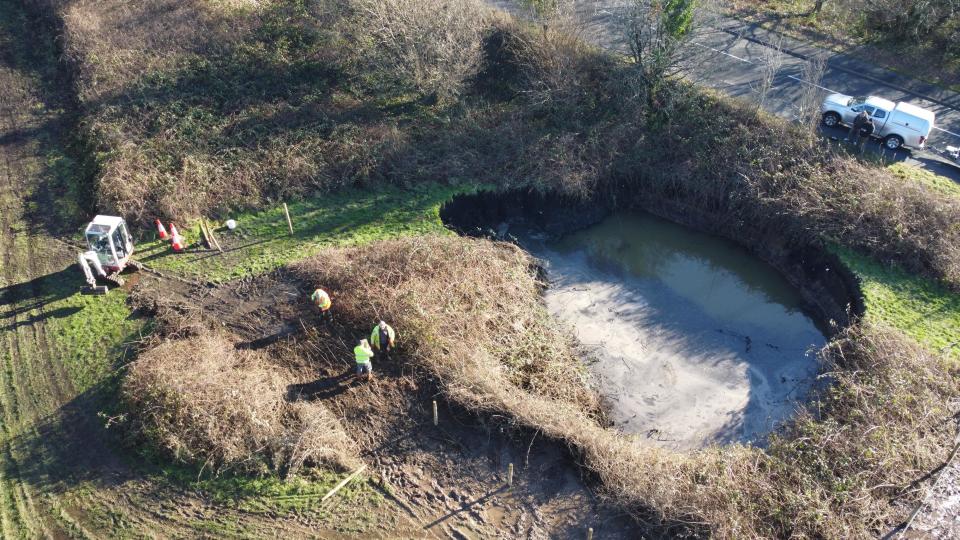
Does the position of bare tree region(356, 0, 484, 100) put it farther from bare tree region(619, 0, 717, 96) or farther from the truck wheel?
the truck wheel

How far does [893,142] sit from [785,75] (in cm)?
603

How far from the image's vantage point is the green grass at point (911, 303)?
56.7ft

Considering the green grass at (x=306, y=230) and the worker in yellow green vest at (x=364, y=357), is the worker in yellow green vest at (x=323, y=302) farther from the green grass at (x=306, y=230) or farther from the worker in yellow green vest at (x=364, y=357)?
the green grass at (x=306, y=230)

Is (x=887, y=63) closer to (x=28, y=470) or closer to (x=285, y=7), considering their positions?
(x=285, y=7)

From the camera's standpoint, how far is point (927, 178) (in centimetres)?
2167

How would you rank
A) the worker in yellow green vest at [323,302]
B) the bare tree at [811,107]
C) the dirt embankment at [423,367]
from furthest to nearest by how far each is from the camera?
1. the bare tree at [811,107]
2. the worker in yellow green vest at [323,302]
3. the dirt embankment at [423,367]

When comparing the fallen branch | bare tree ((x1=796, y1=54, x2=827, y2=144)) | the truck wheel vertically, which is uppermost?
bare tree ((x1=796, y1=54, x2=827, y2=144))

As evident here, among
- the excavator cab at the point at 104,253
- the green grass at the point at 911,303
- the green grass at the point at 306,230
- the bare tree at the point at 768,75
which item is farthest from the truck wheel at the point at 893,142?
the excavator cab at the point at 104,253

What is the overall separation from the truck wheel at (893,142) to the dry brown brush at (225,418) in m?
21.3

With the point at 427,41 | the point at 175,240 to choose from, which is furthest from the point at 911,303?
the point at 175,240

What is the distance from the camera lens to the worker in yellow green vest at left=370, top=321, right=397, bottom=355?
15797 millimetres

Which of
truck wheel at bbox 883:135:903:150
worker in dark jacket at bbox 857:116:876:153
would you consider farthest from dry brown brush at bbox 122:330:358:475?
truck wheel at bbox 883:135:903:150

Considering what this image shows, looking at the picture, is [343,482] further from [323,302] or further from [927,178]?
[927,178]

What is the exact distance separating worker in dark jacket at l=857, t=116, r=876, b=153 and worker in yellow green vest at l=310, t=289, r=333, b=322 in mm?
19093
